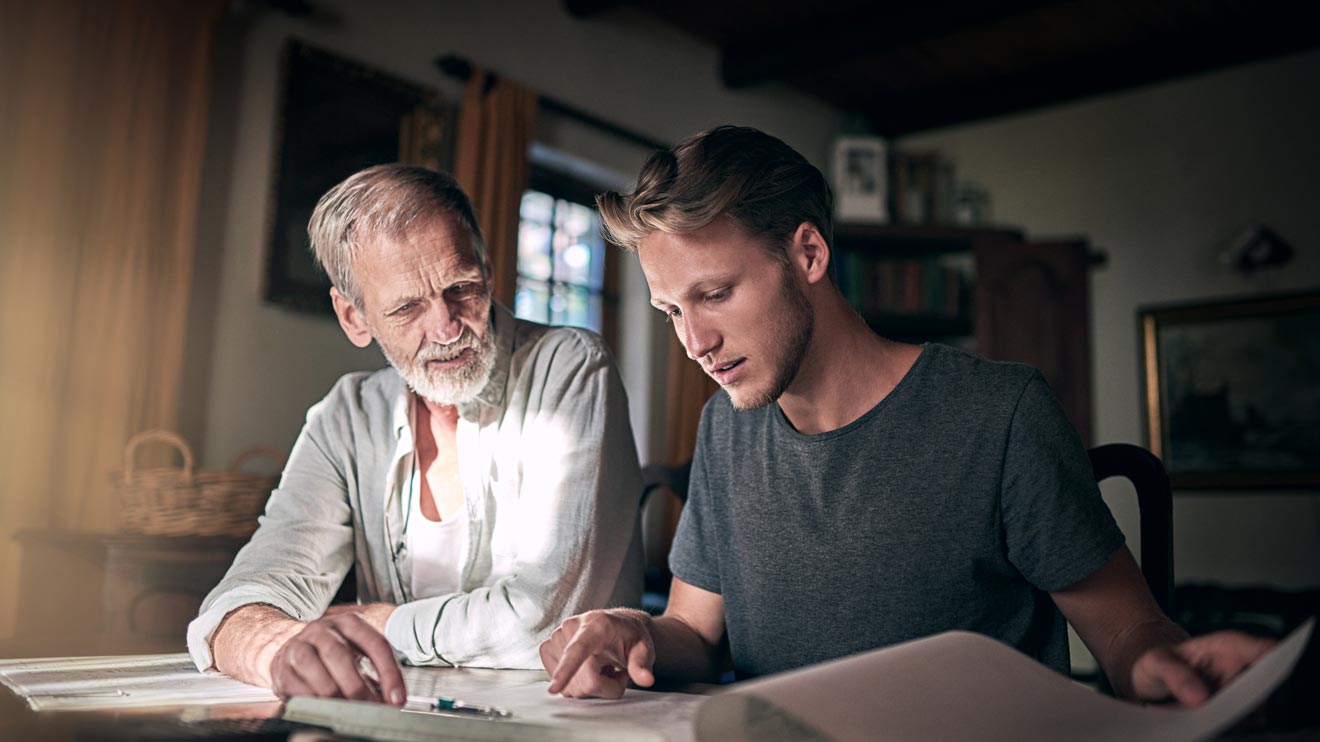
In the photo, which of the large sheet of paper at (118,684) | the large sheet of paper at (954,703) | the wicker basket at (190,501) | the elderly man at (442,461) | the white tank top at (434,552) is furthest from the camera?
the wicker basket at (190,501)

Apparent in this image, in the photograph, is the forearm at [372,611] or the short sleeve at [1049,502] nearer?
the short sleeve at [1049,502]

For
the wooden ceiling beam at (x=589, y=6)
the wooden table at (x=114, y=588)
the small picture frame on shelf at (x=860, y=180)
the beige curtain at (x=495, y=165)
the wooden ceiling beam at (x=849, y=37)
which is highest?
the wooden ceiling beam at (x=849, y=37)

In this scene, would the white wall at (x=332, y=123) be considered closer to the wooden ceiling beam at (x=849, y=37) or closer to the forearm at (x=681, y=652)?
the wooden ceiling beam at (x=849, y=37)

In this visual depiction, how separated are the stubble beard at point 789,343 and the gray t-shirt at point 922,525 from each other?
77 mm

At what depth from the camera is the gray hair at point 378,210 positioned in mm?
1210

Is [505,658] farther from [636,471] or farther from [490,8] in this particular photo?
[490,8]

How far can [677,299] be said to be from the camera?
40.7 inches

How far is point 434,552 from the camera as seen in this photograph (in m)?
1.24

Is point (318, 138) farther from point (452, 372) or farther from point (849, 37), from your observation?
point (849, 37)

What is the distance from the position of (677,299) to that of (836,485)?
10.2 inches

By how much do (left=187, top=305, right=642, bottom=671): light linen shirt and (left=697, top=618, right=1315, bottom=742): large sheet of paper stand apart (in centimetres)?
58

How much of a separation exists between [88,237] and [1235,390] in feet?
14.3

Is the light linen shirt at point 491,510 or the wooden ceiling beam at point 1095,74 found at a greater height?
the wooden ceiling beam at point 1095,74

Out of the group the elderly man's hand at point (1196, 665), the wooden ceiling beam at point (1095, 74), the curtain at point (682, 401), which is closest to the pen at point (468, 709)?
the elderly man's hand at point (1196, 665)
